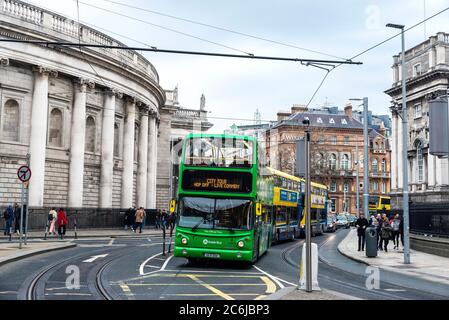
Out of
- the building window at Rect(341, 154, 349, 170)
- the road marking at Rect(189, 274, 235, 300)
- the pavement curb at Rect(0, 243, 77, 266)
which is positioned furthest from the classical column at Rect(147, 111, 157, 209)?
Result: the building window at Rect(341, 154, 349, 170)

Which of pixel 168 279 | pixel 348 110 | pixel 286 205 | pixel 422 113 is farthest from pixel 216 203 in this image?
pixel 348 110

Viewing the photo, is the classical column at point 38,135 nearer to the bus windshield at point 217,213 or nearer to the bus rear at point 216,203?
the bus rear at point 216,203

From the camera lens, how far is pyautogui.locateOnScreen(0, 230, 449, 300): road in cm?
1158

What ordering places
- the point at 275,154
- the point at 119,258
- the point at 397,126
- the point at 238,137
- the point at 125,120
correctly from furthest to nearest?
the point at 275,154, the point at 397,126, the point at 125,120, the point at 119,258, the point at 238,137

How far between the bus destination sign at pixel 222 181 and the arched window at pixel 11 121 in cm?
2145

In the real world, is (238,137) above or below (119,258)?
above

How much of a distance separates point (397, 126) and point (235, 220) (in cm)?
5194

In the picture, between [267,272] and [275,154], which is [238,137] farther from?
[275,154]

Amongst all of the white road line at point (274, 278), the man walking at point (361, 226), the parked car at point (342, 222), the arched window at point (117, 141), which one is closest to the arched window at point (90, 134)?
the arched window at point (117, 141)

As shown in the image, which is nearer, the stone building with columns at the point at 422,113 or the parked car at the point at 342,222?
the stone building with columns at the point at 422,113

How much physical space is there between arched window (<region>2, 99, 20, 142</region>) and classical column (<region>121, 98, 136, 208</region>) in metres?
10.7

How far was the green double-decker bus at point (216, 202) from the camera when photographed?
1669cm
